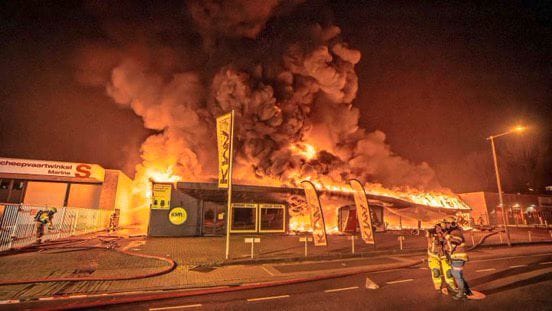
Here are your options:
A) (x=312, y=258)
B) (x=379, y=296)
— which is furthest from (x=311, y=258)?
(x=379, y=296)

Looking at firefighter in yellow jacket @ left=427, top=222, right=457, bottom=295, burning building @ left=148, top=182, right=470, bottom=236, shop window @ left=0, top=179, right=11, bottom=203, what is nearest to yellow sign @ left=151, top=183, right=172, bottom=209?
burning building @ left=148, top=182, right=470, bottom=236

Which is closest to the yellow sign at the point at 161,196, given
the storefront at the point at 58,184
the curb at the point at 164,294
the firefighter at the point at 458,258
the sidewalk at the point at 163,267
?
the sidewalk at the point at 163,267

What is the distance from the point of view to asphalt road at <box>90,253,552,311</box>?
5.70 metres

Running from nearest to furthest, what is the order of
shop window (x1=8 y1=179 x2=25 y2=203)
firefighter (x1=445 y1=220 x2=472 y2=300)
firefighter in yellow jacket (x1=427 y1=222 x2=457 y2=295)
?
firefighter (x1=445 y1=220 x2=472 y2=300) < firefighter in yellow jacket (x1=427 y1=222 x2=457 y2=295) < shop window (x1=8 y1=179 x2=25 y2=203)

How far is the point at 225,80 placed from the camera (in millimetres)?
29531

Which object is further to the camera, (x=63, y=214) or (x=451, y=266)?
(x=63, y=214)

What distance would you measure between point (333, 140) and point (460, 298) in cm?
3280

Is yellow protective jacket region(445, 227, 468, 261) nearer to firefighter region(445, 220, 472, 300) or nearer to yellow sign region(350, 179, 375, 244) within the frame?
firefighter region(445, 220, 472, 300)

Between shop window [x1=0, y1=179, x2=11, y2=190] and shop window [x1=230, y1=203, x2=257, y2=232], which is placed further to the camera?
shop window [x1=0, y1=179, x2=11, y2=190]

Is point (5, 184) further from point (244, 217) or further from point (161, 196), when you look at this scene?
point (244, 217)

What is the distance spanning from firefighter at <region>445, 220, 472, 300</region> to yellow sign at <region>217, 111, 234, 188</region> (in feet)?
26.1

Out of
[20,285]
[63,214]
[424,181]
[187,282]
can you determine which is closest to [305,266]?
[187,282]

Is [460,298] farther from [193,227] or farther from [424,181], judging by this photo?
[424,181]

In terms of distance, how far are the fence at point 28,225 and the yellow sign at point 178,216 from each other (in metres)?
6.30
